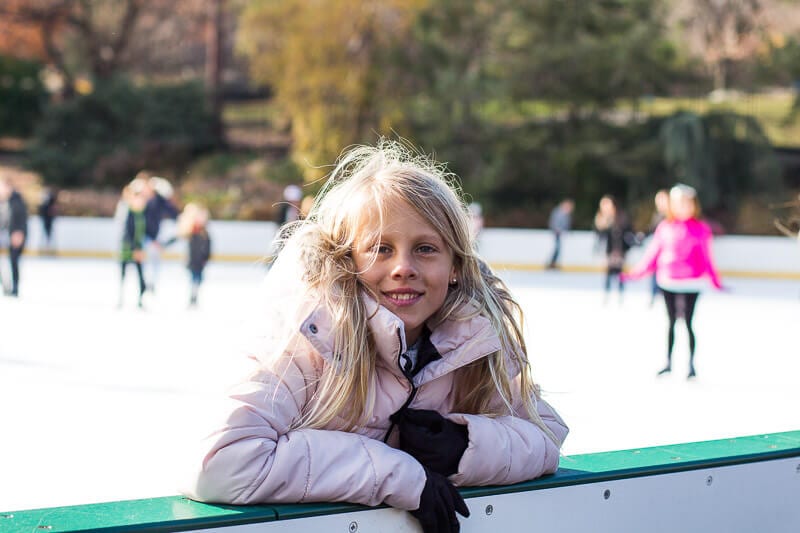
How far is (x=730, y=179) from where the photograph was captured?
1051 inches

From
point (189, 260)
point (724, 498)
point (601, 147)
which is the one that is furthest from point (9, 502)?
point (601, 147)

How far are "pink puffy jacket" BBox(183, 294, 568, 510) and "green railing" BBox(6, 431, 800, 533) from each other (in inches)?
1.0

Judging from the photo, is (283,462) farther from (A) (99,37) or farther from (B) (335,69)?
(A) (99,37)

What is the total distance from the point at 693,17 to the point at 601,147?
16.9 feet

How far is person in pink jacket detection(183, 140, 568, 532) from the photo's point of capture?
1.77 meters

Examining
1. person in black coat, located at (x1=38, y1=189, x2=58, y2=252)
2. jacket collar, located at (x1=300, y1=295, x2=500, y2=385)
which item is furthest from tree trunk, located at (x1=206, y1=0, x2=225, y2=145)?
jacket collar, located at (x1=300, y1=295, x2=500, y2=385)

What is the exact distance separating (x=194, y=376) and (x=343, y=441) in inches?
199

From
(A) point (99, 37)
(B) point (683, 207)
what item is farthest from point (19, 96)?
(B) point (683, 207)

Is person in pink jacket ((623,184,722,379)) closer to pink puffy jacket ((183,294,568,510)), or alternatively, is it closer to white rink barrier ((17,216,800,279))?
pink puffy jacket ((183,294,568,510))

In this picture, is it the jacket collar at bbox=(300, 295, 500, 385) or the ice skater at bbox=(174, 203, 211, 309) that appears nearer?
the jacket collar at bbox=(300, 295, 500, 385)

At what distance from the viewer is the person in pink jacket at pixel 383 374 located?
69.6 inches

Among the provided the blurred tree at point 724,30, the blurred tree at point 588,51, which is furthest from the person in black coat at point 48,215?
the blurred tree at point 724,30

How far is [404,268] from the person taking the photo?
76.2 inches

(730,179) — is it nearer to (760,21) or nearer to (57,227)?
(760,21)
